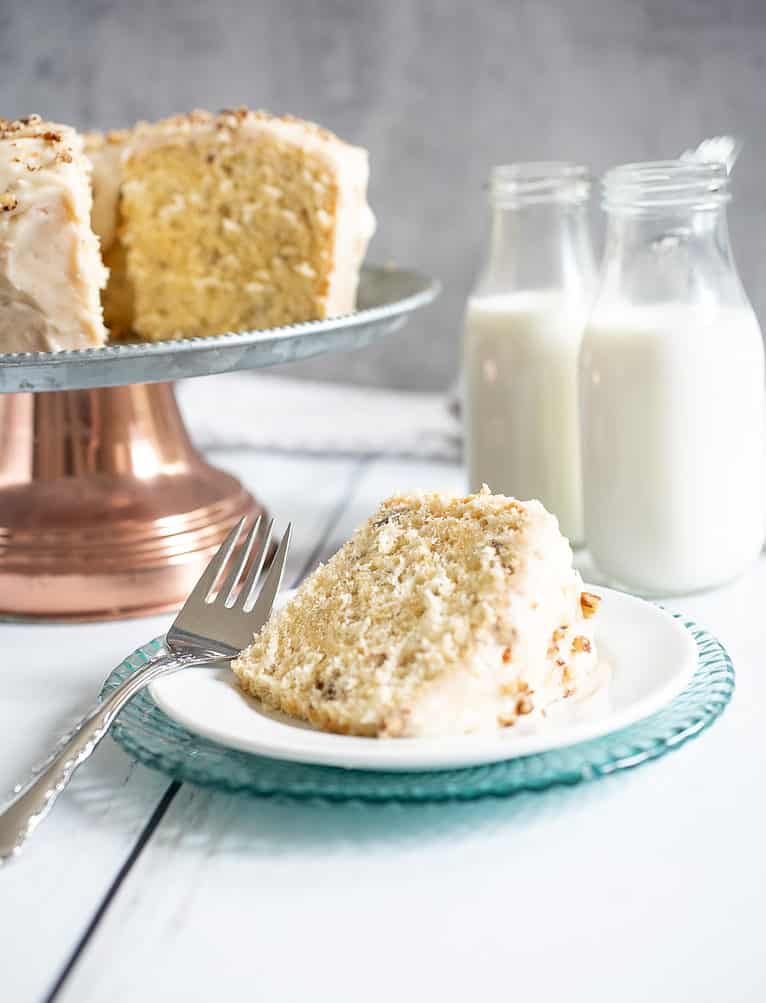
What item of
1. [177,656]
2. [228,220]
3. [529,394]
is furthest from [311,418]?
[177,656]

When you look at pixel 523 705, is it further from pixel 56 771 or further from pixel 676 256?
pixel 676 256

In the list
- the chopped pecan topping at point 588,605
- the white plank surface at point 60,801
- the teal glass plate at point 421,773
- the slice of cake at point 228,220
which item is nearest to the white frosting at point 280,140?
the slice of cake at point 228,220

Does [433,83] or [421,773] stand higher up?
[433,83]

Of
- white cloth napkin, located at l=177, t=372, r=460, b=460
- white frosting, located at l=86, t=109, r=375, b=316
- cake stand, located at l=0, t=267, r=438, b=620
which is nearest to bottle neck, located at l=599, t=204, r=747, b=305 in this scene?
cake stand, located at l=0, t=267, r=438, b=620

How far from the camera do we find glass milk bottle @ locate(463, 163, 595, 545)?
1.52m

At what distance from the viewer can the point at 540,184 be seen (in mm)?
1507

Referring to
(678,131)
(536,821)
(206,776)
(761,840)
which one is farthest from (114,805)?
(678,131)

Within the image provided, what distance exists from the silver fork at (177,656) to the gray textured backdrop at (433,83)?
150 centimetres

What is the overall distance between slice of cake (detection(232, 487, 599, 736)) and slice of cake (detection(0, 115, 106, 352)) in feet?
1.53

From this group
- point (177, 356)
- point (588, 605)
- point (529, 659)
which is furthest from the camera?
point (177, 356)

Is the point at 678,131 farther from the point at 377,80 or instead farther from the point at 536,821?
the point at 536,821

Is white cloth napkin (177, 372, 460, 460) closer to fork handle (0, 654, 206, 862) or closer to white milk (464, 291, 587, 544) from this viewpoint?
white milk (464, 291, 587, 544)

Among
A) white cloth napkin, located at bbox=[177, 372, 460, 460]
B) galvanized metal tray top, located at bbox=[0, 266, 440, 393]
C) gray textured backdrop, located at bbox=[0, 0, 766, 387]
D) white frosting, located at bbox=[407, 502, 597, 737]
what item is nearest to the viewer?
white frosting, located at bbox=[407, 502, 597, 737]

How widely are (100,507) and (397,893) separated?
77 centimetres
